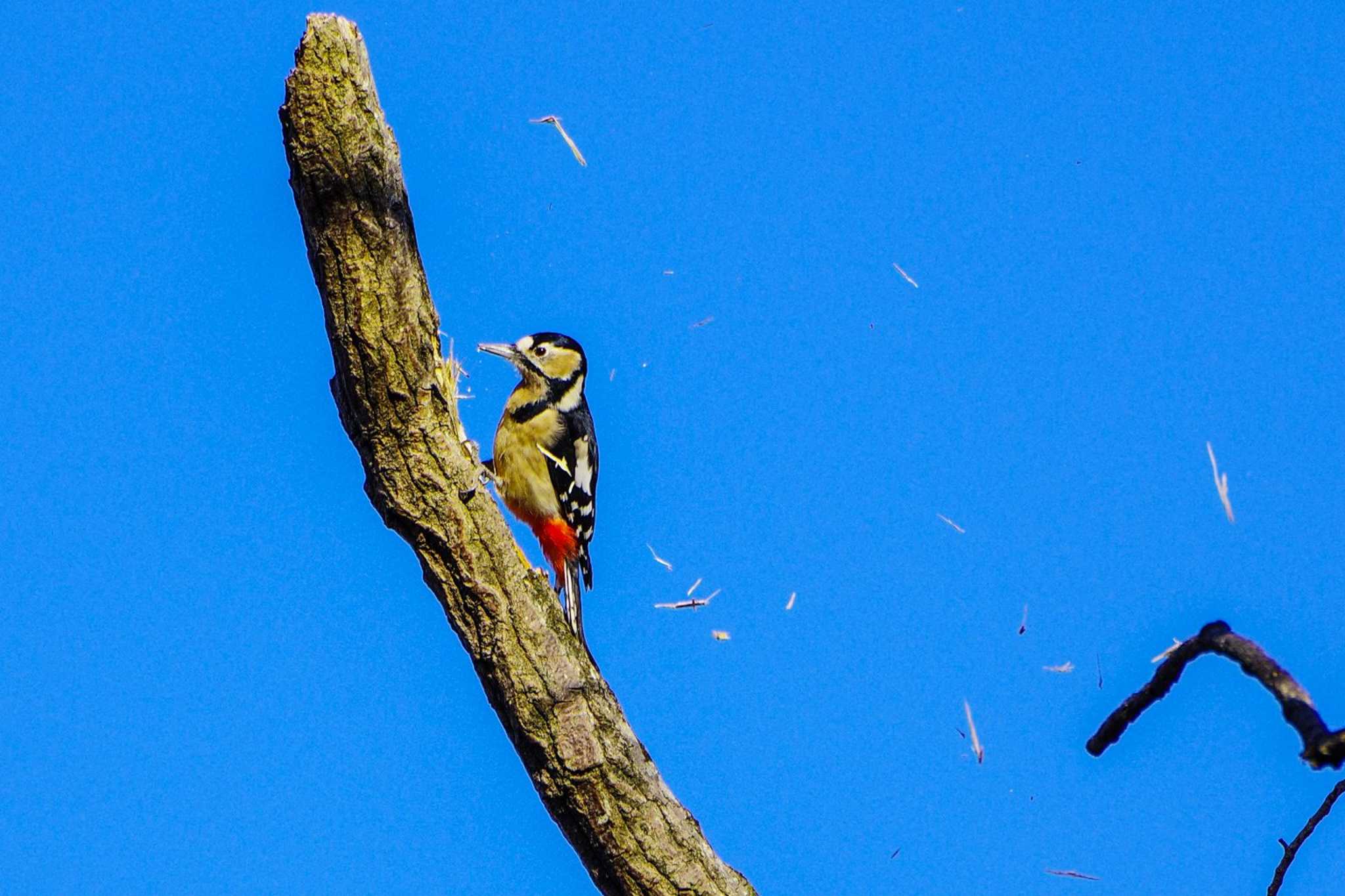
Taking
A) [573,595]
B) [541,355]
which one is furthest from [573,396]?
[573,595]

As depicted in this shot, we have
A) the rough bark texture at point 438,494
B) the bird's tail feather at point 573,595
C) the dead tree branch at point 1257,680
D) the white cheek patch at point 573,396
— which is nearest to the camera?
the dead tree branch at point 1257,680

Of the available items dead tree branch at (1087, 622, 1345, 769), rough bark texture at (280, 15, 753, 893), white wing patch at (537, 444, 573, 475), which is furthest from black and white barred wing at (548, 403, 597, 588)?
dead tree branch at (1087, 622, 1345, 769)

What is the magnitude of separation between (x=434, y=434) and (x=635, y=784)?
1310mm

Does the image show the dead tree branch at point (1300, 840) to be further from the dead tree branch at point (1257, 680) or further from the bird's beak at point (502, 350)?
the bird's beak at point (502, 350)

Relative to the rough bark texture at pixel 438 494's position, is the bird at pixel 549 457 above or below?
above

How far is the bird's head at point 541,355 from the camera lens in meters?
7.52

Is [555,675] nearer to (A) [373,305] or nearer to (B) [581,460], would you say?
(A) [373,305]

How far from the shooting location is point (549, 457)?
7.43 meters

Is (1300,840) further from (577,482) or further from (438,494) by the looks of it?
(577,482)

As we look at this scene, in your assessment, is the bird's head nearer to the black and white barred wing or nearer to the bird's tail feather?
the black and white barred wing

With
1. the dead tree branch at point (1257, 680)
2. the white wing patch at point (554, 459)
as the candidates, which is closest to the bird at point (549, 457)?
the white wing patch at point (554, 459)

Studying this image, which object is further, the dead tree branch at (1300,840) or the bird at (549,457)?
the bird at (549,457)

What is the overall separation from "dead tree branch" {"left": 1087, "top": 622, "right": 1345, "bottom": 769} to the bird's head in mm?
4251

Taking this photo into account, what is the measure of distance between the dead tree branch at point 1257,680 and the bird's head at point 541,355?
4.25 metres
